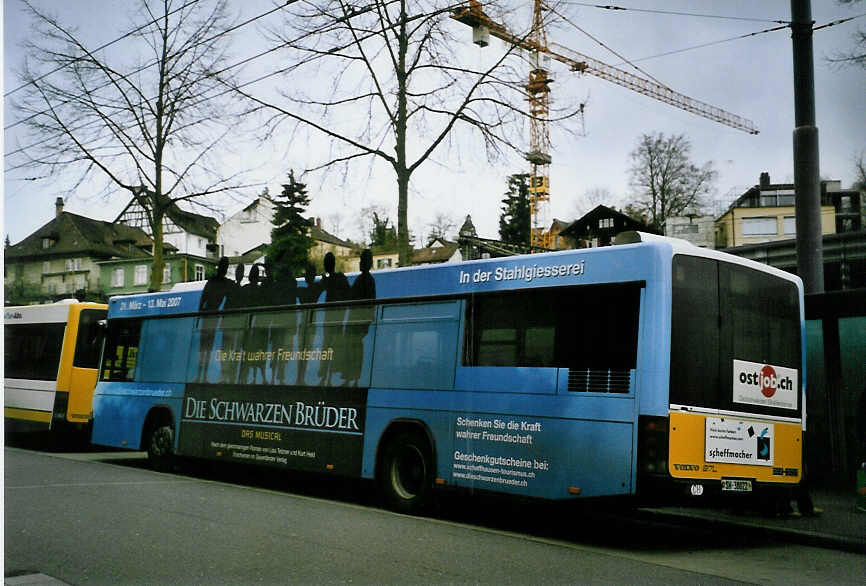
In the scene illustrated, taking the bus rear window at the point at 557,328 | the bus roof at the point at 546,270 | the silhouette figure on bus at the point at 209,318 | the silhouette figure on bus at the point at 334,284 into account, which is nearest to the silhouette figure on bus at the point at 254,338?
the silhouette figure on bus at the point at 209,318

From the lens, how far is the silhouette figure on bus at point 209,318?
44.5ft

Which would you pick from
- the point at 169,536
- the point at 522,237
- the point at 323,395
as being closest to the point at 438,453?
the point at 323,395

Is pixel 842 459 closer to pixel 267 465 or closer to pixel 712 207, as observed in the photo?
pixel 712 207

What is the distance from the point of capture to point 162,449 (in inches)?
556

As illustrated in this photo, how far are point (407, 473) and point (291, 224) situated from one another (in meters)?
10.5

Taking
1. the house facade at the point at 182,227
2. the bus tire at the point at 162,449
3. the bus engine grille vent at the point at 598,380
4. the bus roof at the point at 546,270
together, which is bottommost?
the bus tire at the point at 162,449

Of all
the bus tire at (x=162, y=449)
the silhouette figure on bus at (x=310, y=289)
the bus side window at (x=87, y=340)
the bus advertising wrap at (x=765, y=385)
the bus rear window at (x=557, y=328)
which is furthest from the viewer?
the bus side window at (x=87, y=340)

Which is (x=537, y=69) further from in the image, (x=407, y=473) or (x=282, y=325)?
(x=407, y=473)

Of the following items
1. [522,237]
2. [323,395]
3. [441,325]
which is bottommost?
[323,395]

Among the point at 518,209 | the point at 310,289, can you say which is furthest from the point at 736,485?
the point at 518,209

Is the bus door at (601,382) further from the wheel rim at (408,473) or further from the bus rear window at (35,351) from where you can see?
the bus rear window at (35,351)

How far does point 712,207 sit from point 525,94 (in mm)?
4338

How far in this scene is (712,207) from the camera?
17500mm

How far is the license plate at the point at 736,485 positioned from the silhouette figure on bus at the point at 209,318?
813 centimetres
